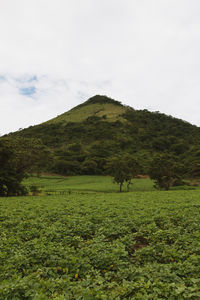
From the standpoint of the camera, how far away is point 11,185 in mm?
39062

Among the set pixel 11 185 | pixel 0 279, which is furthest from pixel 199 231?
pixel 11 185

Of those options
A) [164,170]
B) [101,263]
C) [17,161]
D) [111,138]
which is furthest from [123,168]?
[111,138]

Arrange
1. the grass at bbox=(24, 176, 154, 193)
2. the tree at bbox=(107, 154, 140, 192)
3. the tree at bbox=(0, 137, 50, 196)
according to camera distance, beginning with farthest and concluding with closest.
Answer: the grass at bbox=(24, 176, 154, 193) → the tree at bbox=(107, 154, 140, 192) → the tree at bbox=(0, 137, 50, 196)

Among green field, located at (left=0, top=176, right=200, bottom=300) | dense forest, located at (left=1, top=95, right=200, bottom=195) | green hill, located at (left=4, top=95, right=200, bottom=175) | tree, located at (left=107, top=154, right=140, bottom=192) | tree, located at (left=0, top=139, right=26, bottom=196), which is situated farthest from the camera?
green hill, located at (left=4, top=95, right=200, bottom=175)

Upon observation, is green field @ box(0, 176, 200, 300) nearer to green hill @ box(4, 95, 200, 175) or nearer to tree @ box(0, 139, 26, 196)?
tree @ box(0, 139, 26, 196)

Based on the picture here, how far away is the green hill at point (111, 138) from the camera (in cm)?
10512

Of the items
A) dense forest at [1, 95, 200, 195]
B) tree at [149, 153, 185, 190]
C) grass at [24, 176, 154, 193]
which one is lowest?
grass at [24, 176, 154, 193]

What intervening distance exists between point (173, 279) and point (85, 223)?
7.02 m

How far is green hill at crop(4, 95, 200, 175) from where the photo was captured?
345ft

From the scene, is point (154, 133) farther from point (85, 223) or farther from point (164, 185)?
point (85, 223)

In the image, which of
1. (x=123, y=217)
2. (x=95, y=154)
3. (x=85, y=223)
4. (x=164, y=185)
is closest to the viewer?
(x=85, y=223)

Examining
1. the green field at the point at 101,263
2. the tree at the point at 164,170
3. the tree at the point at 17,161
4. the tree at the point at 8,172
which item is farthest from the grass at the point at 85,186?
the green field at the point at 101,263

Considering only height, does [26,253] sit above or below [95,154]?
below

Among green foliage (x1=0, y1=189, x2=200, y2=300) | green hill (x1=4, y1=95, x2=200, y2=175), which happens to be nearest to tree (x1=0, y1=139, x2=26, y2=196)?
green foliage (x1=0, y1=189, x2=200, y2=300)
